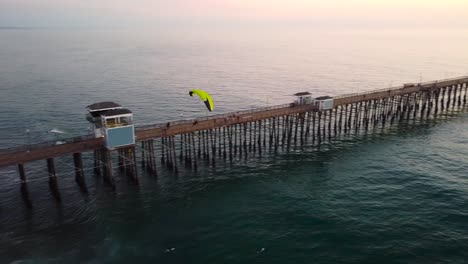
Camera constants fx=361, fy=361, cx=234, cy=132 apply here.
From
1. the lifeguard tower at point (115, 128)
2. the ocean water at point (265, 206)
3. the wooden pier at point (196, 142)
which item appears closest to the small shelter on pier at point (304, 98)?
the wooden pier at point (196, 142)

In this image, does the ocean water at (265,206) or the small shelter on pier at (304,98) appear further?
the small shelter on pier at (304,98)

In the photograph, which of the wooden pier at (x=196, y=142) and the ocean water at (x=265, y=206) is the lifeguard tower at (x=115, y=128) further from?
the ocean water at (x=265, y=206)

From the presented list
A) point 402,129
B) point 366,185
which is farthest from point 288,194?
point 402,129

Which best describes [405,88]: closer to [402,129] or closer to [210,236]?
[402,129]

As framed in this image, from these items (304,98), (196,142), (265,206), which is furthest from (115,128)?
(304,98)

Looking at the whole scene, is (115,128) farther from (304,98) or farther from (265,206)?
(304,98)

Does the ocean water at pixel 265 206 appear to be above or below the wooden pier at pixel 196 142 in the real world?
below

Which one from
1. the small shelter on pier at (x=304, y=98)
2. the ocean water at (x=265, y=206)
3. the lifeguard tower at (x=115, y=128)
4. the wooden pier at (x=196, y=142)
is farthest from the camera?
the small shelter on pier at (x=304, y=98)

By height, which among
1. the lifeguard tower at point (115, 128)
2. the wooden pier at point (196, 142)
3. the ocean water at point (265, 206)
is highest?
the lifeguard tower at point (115, 128)
